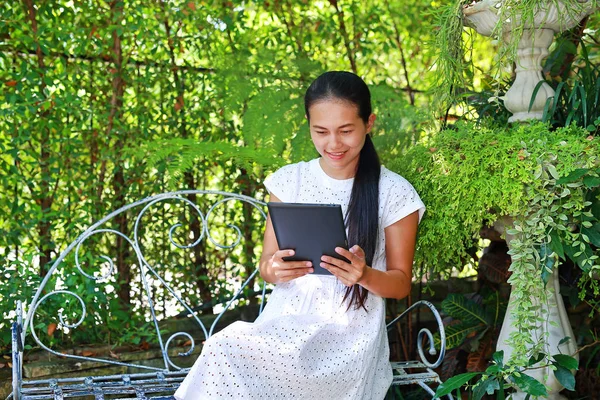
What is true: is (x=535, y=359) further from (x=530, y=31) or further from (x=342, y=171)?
(x=530, y=31)

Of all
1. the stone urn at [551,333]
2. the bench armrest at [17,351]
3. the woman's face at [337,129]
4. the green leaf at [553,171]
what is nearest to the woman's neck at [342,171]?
the woman's face at [337,129]

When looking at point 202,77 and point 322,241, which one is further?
point 202,77

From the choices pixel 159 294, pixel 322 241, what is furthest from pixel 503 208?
pixel 159 294

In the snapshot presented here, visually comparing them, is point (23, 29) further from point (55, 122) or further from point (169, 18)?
point (169, 18)

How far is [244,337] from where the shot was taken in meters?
2.49

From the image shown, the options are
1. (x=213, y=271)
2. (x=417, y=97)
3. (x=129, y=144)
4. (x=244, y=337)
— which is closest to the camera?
(x=244, y=337)

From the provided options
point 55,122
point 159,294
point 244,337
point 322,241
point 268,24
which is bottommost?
point 159,294

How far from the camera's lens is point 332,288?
274 centimetres

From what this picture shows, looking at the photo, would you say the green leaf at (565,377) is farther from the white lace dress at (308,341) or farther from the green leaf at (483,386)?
the white lace dress at (308,341)

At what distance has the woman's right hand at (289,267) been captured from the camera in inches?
102

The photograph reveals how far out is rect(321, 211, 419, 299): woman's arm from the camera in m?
2.51

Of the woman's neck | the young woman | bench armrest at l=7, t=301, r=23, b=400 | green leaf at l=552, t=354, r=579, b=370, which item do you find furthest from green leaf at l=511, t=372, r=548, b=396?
bench armrest at l=7, t=301, r=23, b=400

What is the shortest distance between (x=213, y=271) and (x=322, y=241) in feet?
6.20

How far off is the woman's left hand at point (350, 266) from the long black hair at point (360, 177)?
0.58 feet
